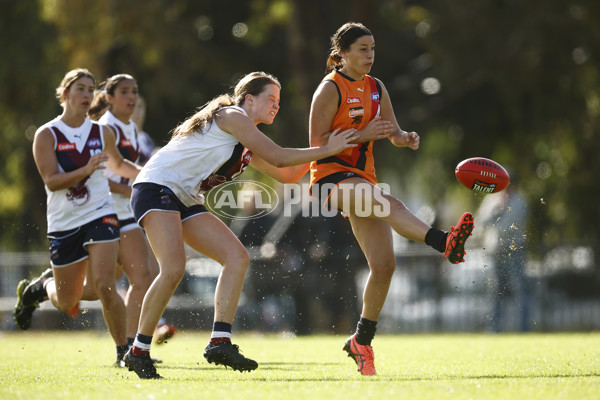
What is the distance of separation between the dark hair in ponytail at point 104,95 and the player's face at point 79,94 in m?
A: 0.75

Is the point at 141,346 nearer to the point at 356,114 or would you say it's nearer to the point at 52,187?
the point at 52,187

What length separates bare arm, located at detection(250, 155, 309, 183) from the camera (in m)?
6.63

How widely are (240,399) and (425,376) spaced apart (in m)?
1.71

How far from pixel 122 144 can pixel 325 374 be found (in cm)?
313

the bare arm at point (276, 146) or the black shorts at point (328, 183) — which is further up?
the bare arm at point (276, 146)

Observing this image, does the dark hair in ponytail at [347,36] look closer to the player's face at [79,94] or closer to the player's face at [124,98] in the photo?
the player's face at [79,94]

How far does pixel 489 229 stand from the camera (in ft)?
41.0

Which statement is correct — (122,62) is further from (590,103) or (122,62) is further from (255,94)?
(255,94)

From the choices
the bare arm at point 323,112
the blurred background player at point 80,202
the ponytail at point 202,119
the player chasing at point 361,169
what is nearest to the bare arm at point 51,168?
the blurred background player at point 80,202

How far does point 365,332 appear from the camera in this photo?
646 centimetres

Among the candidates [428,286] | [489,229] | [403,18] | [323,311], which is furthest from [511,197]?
[403,18]

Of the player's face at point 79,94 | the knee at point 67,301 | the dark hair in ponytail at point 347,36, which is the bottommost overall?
the knee at point 67,301

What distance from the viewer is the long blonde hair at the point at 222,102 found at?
6.15 metres

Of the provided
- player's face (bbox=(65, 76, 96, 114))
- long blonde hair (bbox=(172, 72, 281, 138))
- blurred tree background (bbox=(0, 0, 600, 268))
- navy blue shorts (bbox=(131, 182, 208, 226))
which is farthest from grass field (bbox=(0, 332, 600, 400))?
blurred tree background (bbox=(0, 0, 600, 268))
